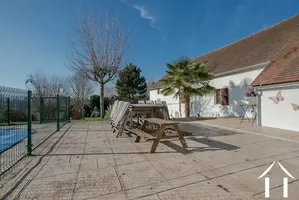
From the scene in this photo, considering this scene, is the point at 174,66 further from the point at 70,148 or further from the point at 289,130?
the point at 70,148

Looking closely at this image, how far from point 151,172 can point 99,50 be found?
42.2ft

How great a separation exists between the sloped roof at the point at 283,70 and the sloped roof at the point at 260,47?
993 mm

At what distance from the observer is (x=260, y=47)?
13.0m

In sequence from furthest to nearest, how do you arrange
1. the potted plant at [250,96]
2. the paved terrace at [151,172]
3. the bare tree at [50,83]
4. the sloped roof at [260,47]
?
the bare tree at [50,83]
the potted plant at [250,96]
the sloped roof at [260,47]
the paved terrace at [151,172]

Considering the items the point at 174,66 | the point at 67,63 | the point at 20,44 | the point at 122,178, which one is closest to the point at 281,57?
the point at 174,66

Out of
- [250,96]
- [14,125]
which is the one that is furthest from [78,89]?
[14,125]

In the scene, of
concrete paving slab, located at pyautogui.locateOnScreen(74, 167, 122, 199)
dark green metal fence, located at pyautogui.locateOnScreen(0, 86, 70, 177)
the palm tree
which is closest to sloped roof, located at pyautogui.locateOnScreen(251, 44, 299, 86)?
the palm tree

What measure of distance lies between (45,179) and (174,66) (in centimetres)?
1128

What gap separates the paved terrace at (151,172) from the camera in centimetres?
250

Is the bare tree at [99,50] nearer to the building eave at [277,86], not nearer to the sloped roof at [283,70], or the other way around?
the building eave at [277,86]

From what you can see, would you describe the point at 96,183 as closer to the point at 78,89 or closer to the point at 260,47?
the point at 260,47

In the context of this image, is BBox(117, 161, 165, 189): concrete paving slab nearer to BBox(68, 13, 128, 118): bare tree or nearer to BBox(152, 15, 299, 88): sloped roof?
BBox(152, 15, 299, 88): sloped roof

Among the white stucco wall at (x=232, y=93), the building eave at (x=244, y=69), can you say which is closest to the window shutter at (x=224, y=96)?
the white stucco wall at (x=232, y=93)

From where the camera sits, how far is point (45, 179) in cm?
297
